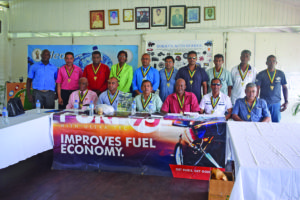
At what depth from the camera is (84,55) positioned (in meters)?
6.41

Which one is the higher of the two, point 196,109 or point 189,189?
point 196,109

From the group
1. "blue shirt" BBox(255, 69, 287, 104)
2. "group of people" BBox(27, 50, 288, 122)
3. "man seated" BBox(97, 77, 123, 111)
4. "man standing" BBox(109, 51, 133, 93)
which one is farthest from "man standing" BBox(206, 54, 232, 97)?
"man seated" BBox(97, 77, 123, 111)

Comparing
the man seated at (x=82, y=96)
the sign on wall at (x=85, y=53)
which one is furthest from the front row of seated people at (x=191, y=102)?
the sign on wall at (x=85, y=53)

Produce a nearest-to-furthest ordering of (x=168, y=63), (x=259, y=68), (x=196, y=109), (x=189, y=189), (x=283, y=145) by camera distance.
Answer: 1. (x=283, y=145)
2. (x=189, y=189)
3. (x=196, y=109)
4. (x=168, y=63)
5. (x=259, y=68)

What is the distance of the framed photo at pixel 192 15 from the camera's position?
5859 millimetres

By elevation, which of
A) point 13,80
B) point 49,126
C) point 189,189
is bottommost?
point 189,189

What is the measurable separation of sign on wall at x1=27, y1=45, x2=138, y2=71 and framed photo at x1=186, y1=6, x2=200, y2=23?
4.45ft

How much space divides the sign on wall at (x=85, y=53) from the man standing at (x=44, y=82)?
56.8 inches

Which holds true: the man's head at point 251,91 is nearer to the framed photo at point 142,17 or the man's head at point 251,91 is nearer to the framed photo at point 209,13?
the framed photo at point 209,13

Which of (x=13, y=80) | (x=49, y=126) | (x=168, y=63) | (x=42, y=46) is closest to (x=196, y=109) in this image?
(x=168, y=63)

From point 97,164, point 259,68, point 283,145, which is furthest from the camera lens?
point 259,68

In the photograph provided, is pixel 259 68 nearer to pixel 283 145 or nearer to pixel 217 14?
pixel 217 14

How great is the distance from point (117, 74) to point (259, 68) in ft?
10.2

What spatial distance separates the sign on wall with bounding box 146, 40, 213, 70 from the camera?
5867 millimetres
